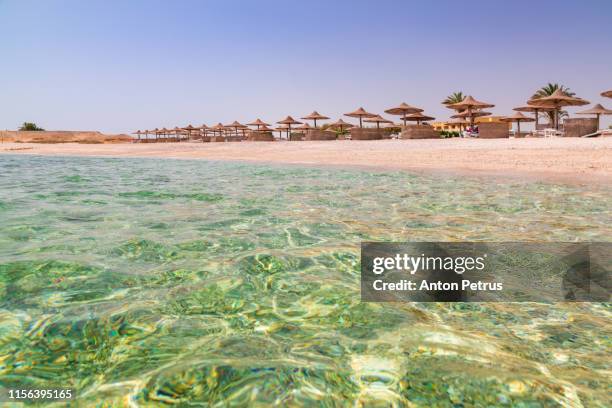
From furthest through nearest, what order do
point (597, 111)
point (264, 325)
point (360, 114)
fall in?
point (360, 114) → point (597, 111) → point (264, 325)

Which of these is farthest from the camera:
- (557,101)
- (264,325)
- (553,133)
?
(557,101)

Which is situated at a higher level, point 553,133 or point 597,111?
point 597,111

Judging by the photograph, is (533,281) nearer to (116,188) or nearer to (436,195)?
(436,195)

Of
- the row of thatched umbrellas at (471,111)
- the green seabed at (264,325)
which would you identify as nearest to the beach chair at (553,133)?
the row of thatched umbrellas at (471,111)

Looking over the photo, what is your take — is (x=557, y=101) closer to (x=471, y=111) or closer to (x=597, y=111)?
(x=597, y=111)

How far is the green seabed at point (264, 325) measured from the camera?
1.28 m

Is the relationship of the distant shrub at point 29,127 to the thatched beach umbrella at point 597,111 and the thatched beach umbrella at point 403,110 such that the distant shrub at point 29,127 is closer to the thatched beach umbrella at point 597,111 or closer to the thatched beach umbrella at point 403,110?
the thatched beach umbrella at point 403,110

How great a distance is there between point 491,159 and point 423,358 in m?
10.6

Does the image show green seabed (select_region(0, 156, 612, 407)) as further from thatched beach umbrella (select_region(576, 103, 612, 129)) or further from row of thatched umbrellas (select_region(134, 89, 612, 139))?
thatched beach umbrella (select_region(576, 103, 612, 129))

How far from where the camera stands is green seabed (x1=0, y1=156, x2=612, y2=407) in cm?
128

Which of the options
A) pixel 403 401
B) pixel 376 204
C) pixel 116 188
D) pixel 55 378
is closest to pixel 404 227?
pixel 376 204

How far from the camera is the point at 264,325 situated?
5.71ft

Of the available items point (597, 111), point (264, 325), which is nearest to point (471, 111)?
point (597, 111)

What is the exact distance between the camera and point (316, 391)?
127 centimetres
